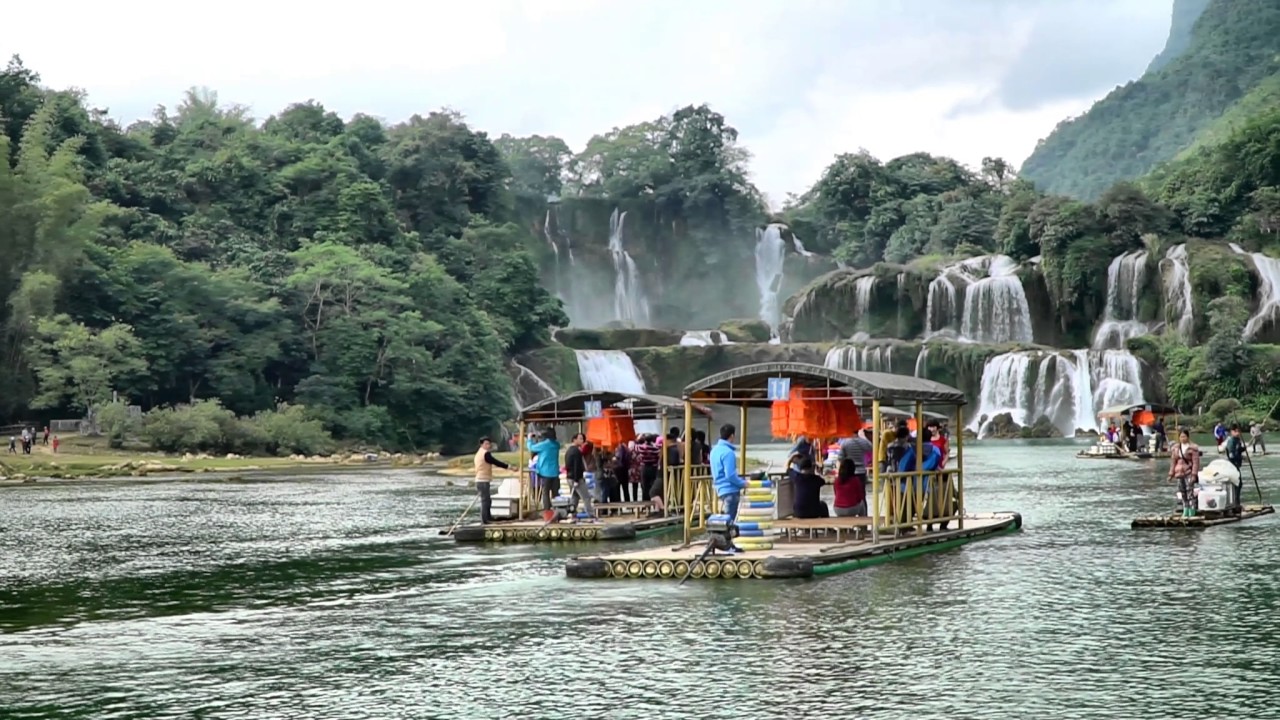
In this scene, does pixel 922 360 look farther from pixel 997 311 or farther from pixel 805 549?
pixel 805 549

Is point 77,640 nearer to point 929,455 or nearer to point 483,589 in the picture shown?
point 483,589

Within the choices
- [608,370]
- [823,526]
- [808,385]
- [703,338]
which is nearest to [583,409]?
[808,385]

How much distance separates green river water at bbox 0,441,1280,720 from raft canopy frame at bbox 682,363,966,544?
1045mm

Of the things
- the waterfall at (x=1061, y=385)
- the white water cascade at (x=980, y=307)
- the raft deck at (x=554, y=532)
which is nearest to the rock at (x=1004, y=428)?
the waterfall at (x=1061, y=385)

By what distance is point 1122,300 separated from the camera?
81.7 metres

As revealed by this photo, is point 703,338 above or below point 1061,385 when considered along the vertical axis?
above

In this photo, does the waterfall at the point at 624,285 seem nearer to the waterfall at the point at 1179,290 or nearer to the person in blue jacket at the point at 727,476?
the waterfall at the point at 1179,290

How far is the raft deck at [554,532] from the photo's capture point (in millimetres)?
26031

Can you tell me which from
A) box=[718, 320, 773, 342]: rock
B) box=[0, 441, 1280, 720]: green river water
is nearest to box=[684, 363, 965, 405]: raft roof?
box=[0, 441, 1280, 720]: green river water

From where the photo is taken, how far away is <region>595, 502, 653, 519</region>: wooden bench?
28719 millimetres

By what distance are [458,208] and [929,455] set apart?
8513 cm

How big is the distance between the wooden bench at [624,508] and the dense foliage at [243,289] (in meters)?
44.1

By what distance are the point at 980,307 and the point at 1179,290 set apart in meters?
10.7

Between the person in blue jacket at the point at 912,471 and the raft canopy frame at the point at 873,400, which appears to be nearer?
the raft canopy frame at the point at 873,400
